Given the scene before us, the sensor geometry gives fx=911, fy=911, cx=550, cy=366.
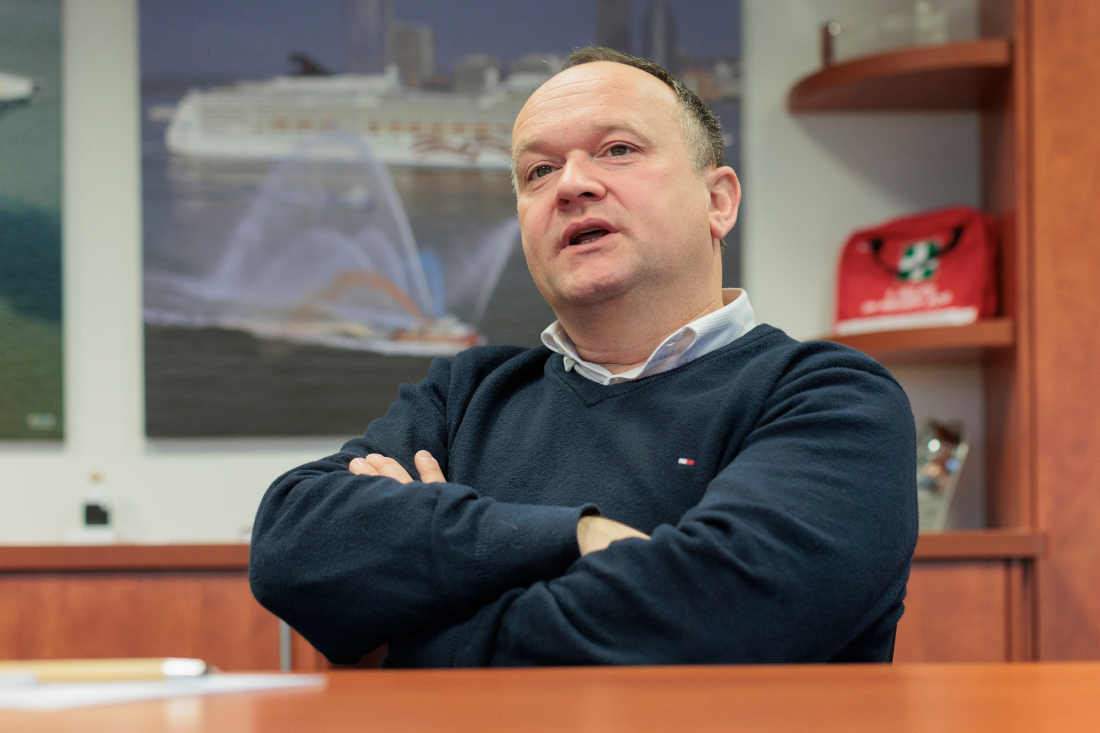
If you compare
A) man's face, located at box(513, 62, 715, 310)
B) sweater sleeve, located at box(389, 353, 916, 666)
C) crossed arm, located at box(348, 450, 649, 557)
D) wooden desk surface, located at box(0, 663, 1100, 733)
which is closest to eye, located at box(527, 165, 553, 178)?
man's face, located at box(513, 62, 715, 310)

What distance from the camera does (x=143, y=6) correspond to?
8.32ft

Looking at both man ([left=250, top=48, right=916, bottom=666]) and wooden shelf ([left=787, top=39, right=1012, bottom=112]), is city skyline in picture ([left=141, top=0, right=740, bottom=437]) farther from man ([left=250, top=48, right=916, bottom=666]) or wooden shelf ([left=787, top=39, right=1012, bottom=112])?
man ([left=250, top=48, right=916, bottom=666])

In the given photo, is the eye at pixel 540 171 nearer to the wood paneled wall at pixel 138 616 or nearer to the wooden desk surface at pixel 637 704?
the wooden desk surface at pixel 637 704

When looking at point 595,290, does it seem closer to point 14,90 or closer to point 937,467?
point 937,467

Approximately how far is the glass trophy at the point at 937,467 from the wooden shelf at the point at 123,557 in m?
1.64

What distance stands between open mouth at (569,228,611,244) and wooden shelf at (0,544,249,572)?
110 centimetres

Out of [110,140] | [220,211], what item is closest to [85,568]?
[220,211]

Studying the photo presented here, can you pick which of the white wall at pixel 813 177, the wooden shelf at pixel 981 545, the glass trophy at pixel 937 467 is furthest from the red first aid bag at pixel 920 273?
the wooden shelf at pixel 981 545

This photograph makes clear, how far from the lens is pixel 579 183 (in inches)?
49.8

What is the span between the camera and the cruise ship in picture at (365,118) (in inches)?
100

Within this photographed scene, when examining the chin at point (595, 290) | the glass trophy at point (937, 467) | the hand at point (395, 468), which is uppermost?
the chin at point (595, 290)

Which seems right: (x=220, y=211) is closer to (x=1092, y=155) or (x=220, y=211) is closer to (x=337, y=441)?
(x=337, y=441)

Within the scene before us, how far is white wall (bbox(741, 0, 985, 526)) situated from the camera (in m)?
2.62

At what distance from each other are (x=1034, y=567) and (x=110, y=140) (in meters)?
2.61
